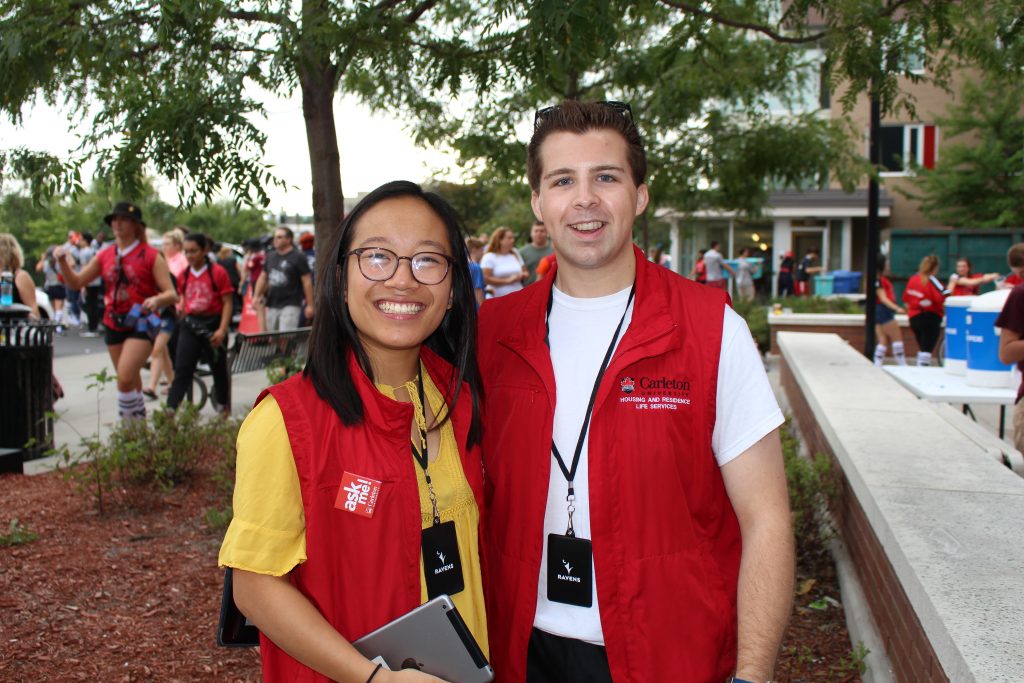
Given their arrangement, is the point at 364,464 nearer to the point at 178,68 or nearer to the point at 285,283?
the point at 178,68

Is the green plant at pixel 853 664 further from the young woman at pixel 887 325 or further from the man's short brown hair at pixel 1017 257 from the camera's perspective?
the young woman at pixel 887 325

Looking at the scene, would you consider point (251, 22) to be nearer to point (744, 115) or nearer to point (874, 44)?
point (874, 44)

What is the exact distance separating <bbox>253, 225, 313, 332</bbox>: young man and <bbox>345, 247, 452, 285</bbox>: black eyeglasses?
921 cm

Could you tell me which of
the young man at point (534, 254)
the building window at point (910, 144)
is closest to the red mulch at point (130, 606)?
the young man at point (534, 254)

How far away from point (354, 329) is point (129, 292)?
6.25 meters

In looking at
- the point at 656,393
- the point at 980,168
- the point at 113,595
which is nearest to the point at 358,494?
the point at 656,393

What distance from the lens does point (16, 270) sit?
31.8 feet

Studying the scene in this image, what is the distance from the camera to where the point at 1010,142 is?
2634cm

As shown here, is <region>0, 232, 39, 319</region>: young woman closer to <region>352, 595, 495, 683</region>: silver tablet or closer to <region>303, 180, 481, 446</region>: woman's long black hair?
<region>303, 180, 481, 446</region>: woman's long black hair

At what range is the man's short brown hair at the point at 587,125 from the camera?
7.71 feet

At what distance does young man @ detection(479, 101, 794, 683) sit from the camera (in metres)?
2.07

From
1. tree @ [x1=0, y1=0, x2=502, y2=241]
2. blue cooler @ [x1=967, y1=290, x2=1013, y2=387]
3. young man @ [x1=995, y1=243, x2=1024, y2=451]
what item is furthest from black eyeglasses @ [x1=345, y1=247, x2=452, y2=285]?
blue cooler @ [x1=967, y1=290, x2=1013, y2=387]

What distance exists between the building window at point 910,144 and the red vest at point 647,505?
3157 cm

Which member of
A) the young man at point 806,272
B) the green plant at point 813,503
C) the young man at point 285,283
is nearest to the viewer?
the green plant at point 813,503
